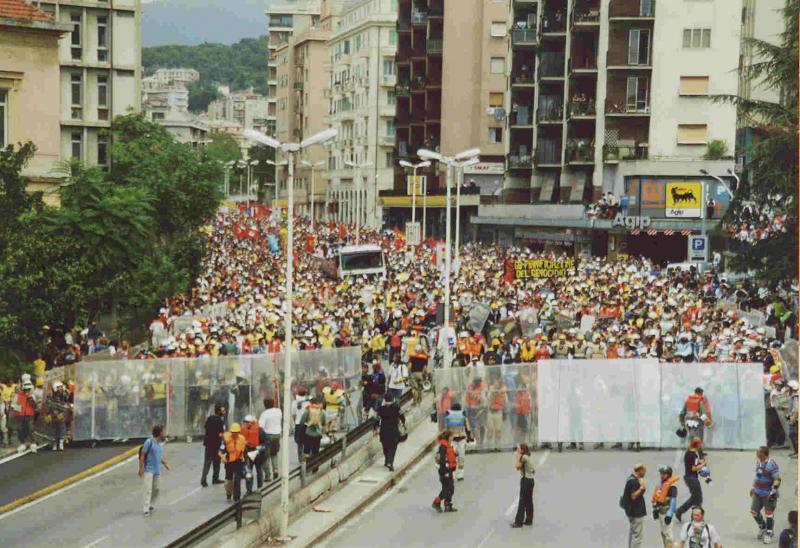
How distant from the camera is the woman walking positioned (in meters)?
21.5

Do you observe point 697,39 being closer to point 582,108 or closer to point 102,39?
point 582,108

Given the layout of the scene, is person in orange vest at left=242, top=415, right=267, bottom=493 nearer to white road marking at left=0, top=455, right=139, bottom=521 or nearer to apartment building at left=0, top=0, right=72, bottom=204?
white road marking at left=0, top=455, right=139, bottom=521

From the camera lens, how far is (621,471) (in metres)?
25.7

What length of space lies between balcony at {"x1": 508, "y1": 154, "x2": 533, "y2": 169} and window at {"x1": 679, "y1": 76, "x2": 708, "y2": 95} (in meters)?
15.7

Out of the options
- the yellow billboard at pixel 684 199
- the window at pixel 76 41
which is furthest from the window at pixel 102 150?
the yellow billboard at pixel 684 199

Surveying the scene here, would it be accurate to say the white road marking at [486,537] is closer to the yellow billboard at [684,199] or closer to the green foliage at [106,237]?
the green foliage at [106,237]

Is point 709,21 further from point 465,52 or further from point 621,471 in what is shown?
point 621,471

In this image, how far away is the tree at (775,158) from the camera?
1284 inches

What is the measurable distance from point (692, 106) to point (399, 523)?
A: 55004 mm

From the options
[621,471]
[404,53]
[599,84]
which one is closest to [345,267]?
[599,84]

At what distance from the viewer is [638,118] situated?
243 feet

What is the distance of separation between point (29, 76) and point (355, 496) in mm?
25913

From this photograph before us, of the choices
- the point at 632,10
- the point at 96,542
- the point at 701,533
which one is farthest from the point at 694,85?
the point at 701,533

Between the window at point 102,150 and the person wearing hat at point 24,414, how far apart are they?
95.3 ft
